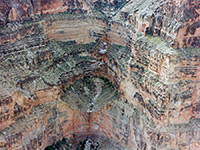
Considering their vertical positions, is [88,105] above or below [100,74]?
below

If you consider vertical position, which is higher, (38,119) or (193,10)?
(193,10)

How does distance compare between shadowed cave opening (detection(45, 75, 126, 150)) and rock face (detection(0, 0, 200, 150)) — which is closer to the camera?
rock face (detection(0, 0, 200, 150))

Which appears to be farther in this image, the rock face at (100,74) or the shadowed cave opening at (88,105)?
the shadowed cave opening at (88,105)

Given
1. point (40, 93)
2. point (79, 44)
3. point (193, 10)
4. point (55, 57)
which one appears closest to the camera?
point (193, 10)

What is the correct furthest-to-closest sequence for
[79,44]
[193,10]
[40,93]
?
[79,44] < [40,93] < [193,10]

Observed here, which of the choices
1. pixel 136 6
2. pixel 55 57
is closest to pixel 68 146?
pixel 55 57

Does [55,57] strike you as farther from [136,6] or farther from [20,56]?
[136,6]

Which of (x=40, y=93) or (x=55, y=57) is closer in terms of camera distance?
(x=40, y=93)

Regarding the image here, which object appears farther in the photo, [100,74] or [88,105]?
[100,74]
